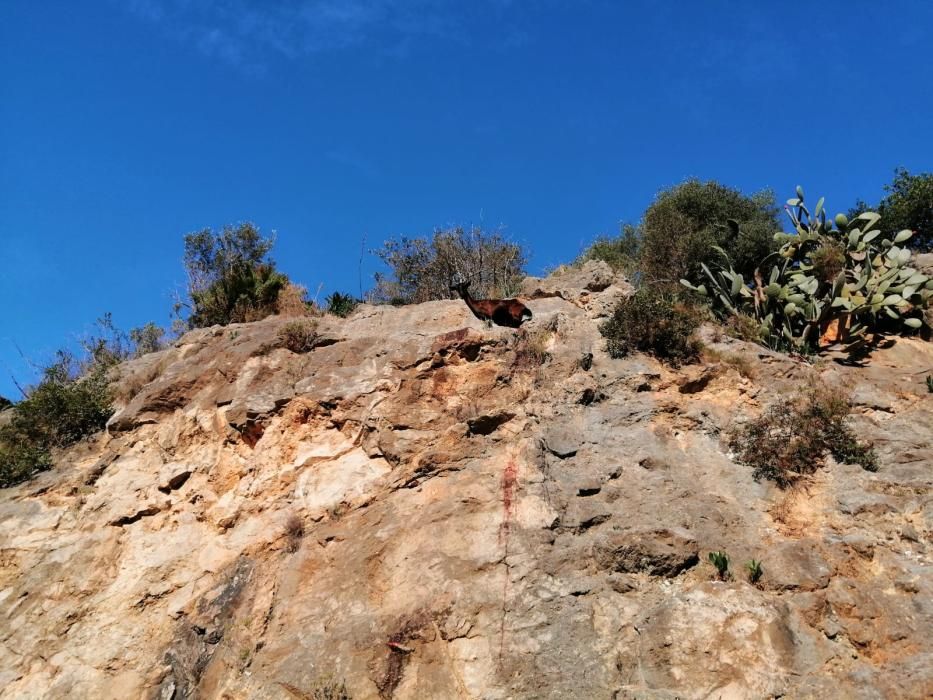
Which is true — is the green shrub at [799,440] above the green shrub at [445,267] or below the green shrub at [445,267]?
below

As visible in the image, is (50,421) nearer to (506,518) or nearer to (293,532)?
(293,532)

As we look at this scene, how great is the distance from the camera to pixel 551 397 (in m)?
9.18

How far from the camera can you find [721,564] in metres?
6.77

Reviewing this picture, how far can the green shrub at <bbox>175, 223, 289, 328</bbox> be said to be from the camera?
14055mm

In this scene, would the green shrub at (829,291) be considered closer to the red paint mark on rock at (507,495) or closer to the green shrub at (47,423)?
the red paint mark on rock at (507,495)

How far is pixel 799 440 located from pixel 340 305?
29.2 feet

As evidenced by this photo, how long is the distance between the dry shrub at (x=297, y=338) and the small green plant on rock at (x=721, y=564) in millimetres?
6942

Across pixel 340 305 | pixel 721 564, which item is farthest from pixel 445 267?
pixel 721 564

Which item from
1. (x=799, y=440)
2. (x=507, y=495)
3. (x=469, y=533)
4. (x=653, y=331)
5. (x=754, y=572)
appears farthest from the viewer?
(x=653, y=331)

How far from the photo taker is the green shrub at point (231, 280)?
14.1 meters

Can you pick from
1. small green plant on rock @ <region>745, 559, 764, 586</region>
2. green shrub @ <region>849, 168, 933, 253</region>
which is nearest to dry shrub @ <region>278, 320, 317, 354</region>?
small green plant on rock @ <region>745, 559, 764, 586</region>

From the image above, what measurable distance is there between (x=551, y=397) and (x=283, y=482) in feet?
12.2

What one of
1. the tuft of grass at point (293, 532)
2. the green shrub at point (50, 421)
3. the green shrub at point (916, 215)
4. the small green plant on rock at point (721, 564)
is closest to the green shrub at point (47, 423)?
the green shrub at point (50, 421)

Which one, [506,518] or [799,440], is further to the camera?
[799,440]
